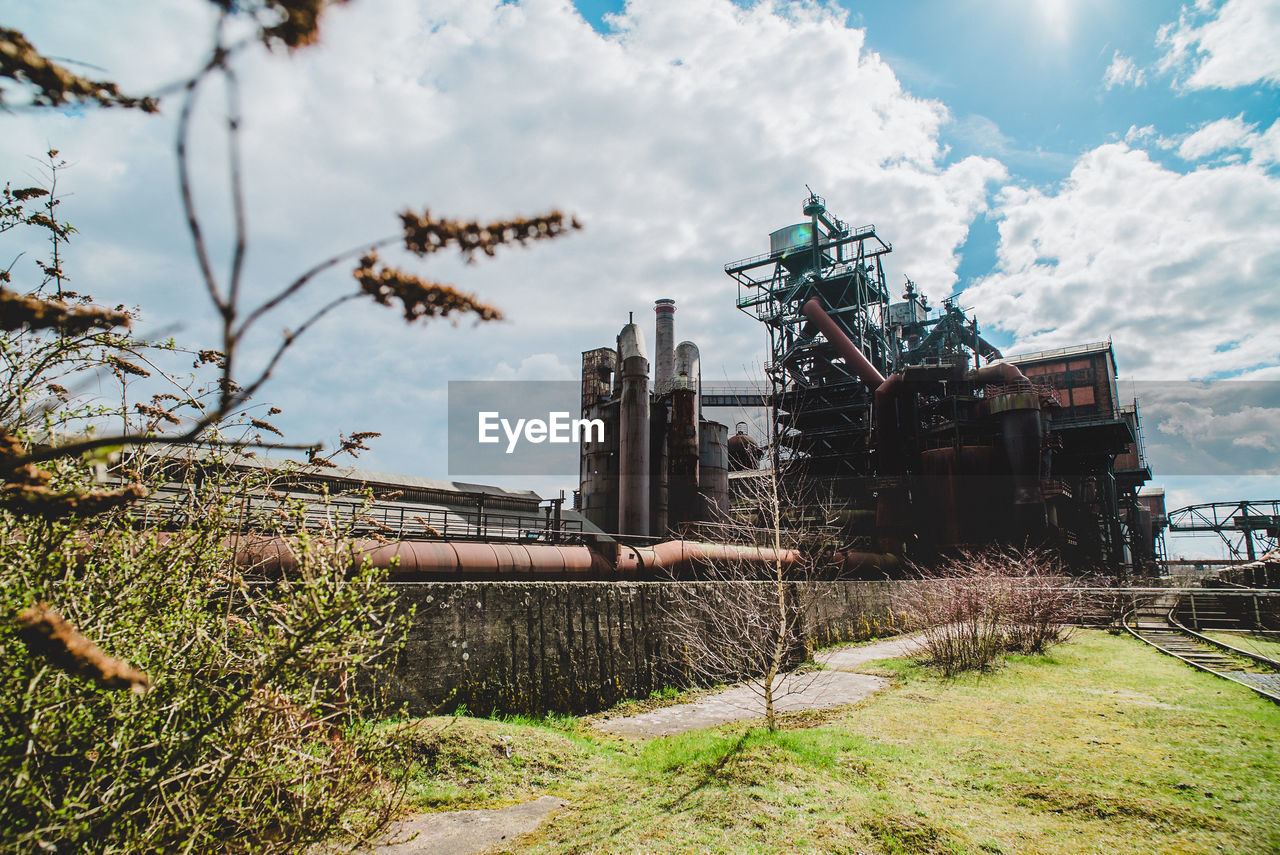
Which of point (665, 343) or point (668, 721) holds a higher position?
point (665, 343)

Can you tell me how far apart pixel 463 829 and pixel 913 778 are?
175 inches

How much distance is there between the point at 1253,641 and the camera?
15.1m

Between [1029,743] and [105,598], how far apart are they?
8.89 m

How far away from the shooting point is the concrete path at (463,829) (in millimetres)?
5281

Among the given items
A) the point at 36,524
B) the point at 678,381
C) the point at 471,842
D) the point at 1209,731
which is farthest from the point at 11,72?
the point at 678,381

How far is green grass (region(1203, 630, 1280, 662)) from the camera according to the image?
13359 millimetres

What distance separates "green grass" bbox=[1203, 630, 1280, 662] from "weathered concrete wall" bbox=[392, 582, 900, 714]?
1073cm

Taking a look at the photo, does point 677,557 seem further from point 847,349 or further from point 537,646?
point 847,349

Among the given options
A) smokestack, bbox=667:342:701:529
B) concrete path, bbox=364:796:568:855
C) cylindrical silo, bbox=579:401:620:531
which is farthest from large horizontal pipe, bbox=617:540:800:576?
cylindrical silo, bbox=579:401:620:531

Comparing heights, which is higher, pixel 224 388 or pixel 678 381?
pixel 678 381

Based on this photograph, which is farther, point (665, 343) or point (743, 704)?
point (665, 343)

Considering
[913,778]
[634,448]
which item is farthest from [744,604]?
[634,448]

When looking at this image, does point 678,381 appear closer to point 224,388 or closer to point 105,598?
point 105,598

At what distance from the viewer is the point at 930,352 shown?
149 ft
